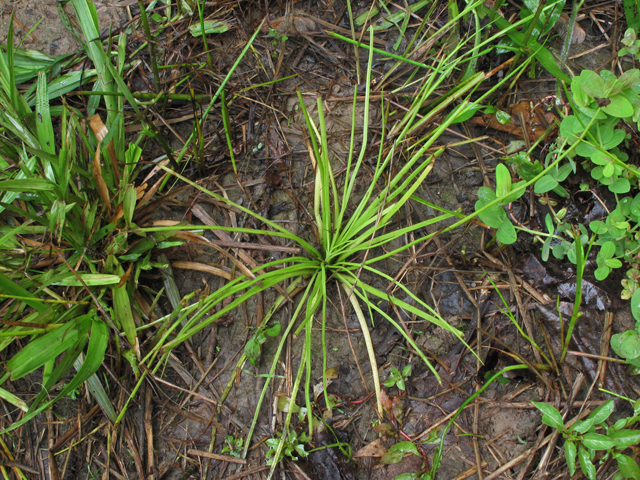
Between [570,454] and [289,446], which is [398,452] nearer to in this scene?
[289,446]

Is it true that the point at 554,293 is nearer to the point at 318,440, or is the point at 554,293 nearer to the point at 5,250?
the point at 318,440

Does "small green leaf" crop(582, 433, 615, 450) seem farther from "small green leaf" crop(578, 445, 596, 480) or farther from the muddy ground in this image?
the muddy ground

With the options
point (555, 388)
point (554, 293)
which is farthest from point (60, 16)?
point (555, 388)

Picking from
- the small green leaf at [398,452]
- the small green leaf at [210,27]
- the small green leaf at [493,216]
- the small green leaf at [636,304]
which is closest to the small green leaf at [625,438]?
the small green leaf at [636,304]

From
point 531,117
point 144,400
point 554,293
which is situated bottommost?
point 144,400

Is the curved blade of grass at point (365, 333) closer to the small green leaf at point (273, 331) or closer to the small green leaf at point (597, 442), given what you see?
the small green leaf at point (273, 331)
